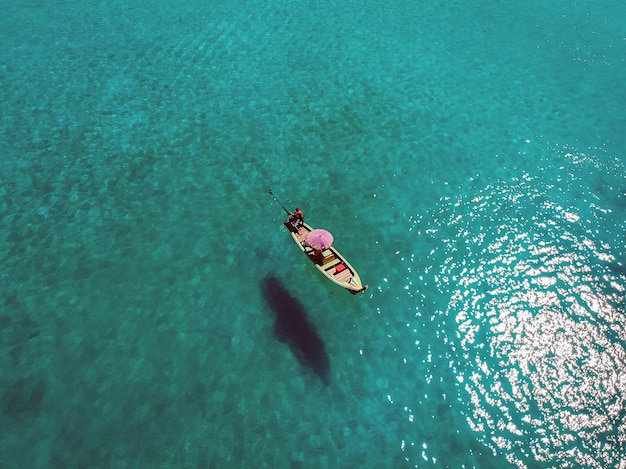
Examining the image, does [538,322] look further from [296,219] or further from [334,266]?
[296,219]

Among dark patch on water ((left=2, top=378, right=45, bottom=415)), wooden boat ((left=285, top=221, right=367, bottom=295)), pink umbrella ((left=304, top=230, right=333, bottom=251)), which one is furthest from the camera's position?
A: pink umbrella ((left=304, top=230, right=333, bottom=251))

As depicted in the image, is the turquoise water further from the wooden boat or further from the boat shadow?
the wooden boat

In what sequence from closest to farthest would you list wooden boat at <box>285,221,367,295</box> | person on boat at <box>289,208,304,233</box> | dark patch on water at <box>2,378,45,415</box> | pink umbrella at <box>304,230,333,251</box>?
dark patch on water at <box>2,378,45,415</box> → wooden boat at <box>285,221,367,295</box> → pink umbrella at <box>304,230,333,251</box> → person on boat at <box>289,208,304,233</box>

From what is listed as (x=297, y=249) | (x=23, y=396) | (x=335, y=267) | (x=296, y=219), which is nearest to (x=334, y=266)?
(x=335, y=267)

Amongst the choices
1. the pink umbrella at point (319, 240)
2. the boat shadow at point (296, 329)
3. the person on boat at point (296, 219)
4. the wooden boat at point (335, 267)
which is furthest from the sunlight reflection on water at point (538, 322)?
the person on boat at point (296, 219)

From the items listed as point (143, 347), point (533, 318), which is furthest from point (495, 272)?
point (143, 347)

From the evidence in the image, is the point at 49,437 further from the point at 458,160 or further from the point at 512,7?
the point at 512,7

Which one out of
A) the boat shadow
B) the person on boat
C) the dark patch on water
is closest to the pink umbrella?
the person on boat
